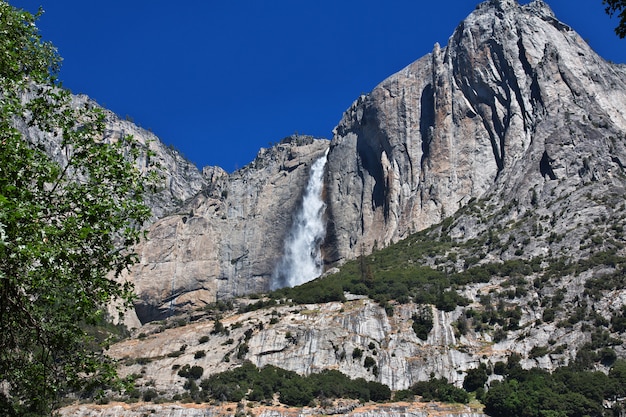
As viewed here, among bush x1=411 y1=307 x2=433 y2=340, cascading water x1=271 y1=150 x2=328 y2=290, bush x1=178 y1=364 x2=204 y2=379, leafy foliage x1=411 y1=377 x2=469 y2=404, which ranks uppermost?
cascading water x1=271 y1=150 x2=328 y2=290

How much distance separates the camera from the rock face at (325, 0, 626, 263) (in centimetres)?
12419

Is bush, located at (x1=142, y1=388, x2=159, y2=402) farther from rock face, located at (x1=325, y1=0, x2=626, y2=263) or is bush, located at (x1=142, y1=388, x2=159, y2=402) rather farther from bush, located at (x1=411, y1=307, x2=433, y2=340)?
rock face, located at (x1=325, y1=0, x2=626, y2=263)

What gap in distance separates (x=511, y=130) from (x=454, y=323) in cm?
5251

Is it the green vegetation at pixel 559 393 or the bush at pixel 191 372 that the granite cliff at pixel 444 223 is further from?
the green vegetation at pixel 559 393

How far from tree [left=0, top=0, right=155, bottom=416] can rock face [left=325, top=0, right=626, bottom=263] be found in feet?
350

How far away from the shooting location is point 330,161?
544 ft

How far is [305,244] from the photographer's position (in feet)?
527

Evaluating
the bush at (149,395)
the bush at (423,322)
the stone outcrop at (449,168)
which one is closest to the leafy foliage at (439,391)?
the bush at (423,322)

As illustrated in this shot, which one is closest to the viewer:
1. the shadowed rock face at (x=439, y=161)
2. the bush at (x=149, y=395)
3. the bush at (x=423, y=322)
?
the bush at (x=149, y=395)

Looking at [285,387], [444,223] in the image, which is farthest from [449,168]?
[285,387]

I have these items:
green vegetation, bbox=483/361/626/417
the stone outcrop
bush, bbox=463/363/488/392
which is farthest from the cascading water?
green vegetation, bbox=483/361/626/417

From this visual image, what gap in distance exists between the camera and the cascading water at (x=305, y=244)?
155875 mm

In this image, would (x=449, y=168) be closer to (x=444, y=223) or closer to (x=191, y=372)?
(x=444, y=223)

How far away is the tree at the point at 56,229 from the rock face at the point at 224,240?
5216 inches
